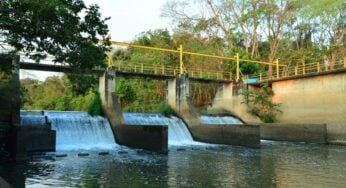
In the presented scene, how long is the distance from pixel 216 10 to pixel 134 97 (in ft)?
37.4

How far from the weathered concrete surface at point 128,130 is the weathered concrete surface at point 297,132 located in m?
10.1

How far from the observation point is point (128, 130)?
19719mm

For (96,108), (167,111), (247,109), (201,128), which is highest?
(96,108)

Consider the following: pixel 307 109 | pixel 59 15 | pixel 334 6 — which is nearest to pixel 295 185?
pixel 59 15

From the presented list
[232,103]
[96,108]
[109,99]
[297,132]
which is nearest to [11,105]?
[96,108]

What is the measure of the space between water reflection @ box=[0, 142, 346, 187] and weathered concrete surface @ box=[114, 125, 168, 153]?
605 mm

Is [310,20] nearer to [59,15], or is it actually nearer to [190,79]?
[190,79]

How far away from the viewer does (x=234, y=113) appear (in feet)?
98.4

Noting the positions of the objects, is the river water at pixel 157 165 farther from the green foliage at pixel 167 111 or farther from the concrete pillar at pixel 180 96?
the green foliage at pixel 167 111

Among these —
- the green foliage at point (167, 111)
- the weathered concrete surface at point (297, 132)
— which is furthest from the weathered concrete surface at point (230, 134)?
the weathered concrete surface at point (297, 132)

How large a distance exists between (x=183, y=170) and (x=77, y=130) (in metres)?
9.15

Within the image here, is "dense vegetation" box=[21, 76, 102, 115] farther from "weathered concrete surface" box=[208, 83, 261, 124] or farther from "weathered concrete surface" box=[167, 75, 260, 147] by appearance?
"weathered concrete surface" box=[208, 83, 261, 124]

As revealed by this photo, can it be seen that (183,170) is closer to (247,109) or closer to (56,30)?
(56,30)

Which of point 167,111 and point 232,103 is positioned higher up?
point 232,103
